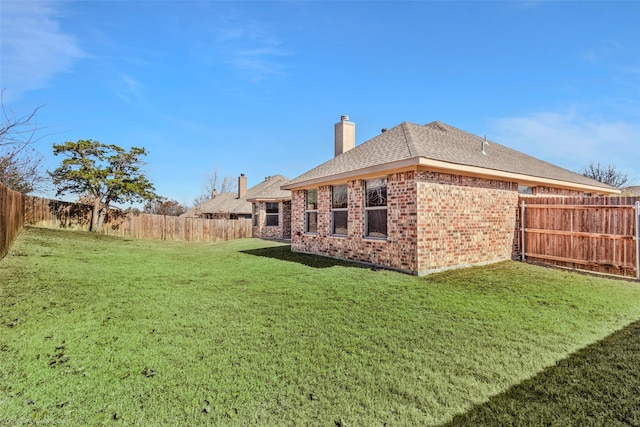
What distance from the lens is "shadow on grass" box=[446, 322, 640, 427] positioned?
2.60 meters

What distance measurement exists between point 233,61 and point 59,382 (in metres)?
10.7

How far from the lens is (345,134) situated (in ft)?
46.9

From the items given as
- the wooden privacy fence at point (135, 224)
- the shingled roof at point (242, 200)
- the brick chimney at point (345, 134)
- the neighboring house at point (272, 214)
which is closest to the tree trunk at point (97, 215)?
the wooden privacy fence at point (135, 224)

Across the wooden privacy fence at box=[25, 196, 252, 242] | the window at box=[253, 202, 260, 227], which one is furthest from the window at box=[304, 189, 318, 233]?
the wooden privacy fence at box=[25, 196, 252, 242]

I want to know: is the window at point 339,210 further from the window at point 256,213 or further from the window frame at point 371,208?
the window at point 256,213

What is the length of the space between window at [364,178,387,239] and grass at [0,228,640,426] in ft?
7.27

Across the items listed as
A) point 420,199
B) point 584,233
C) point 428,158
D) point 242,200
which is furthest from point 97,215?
point 584,233

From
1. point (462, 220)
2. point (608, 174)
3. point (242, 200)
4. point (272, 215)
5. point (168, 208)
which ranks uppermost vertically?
point (608, 174)

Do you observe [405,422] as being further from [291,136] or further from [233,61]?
[291,136]

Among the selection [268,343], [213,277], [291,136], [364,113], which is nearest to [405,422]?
[268,343]

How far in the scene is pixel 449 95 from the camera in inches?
Result: 508

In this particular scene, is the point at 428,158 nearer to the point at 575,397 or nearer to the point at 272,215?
the point at 575,397

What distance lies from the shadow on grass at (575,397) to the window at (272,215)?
58.1 ft

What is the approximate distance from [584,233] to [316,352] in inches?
326
